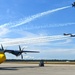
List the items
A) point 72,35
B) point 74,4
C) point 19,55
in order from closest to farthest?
point 74,4
point 19,55
point 72,35

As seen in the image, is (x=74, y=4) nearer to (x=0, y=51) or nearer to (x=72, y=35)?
Result: (x=0, y=51)

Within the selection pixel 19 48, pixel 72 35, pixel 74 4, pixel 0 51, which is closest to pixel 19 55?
pixel 19 48

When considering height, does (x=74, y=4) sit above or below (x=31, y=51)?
above

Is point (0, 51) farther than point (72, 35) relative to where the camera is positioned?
No

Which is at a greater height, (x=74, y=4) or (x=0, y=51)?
(x=74, y=4)

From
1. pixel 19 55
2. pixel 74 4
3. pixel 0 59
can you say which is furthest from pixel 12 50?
pixel 74 4

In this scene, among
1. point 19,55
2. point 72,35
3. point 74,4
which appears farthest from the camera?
point 72,35

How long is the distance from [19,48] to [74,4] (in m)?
19.3

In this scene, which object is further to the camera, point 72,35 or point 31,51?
point 72,35

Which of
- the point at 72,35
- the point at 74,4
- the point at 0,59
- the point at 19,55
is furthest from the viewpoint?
the point at 72,35

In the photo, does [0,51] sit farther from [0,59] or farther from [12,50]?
[12,50]

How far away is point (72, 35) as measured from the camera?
117938mm

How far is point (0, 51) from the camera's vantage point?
5022 centimetres

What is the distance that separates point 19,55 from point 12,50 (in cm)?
361
